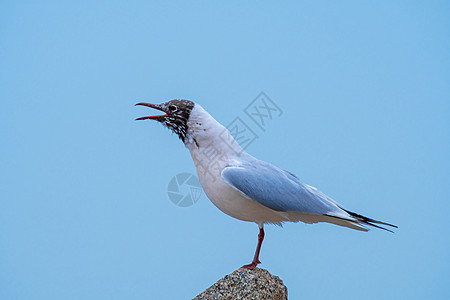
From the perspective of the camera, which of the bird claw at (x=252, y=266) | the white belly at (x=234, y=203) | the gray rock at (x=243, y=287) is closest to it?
the gray rock at (x=243, y=287)

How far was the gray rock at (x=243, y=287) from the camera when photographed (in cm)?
593

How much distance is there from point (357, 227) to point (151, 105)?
2518 mm

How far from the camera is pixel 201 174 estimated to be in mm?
6289

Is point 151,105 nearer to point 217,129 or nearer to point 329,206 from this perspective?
point 217,129

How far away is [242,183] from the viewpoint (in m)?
5.95

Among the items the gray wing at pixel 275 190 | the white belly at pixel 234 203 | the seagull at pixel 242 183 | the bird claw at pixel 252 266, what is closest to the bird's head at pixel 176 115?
the seagull at pixel 242 183

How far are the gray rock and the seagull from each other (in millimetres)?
181

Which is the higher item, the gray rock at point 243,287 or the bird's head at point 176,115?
the bird's head at point 176,115

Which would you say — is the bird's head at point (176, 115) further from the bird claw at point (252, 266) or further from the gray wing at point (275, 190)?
the bird claw at point (252, 266)

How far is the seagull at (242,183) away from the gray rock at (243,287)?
0.60ft

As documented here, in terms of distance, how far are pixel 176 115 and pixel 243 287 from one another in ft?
6.22

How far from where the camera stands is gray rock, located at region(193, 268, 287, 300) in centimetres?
593

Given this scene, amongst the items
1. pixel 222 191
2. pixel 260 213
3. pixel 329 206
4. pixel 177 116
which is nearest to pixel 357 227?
pixel 329 206

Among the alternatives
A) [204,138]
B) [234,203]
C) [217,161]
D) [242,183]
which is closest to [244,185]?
[242,183]
